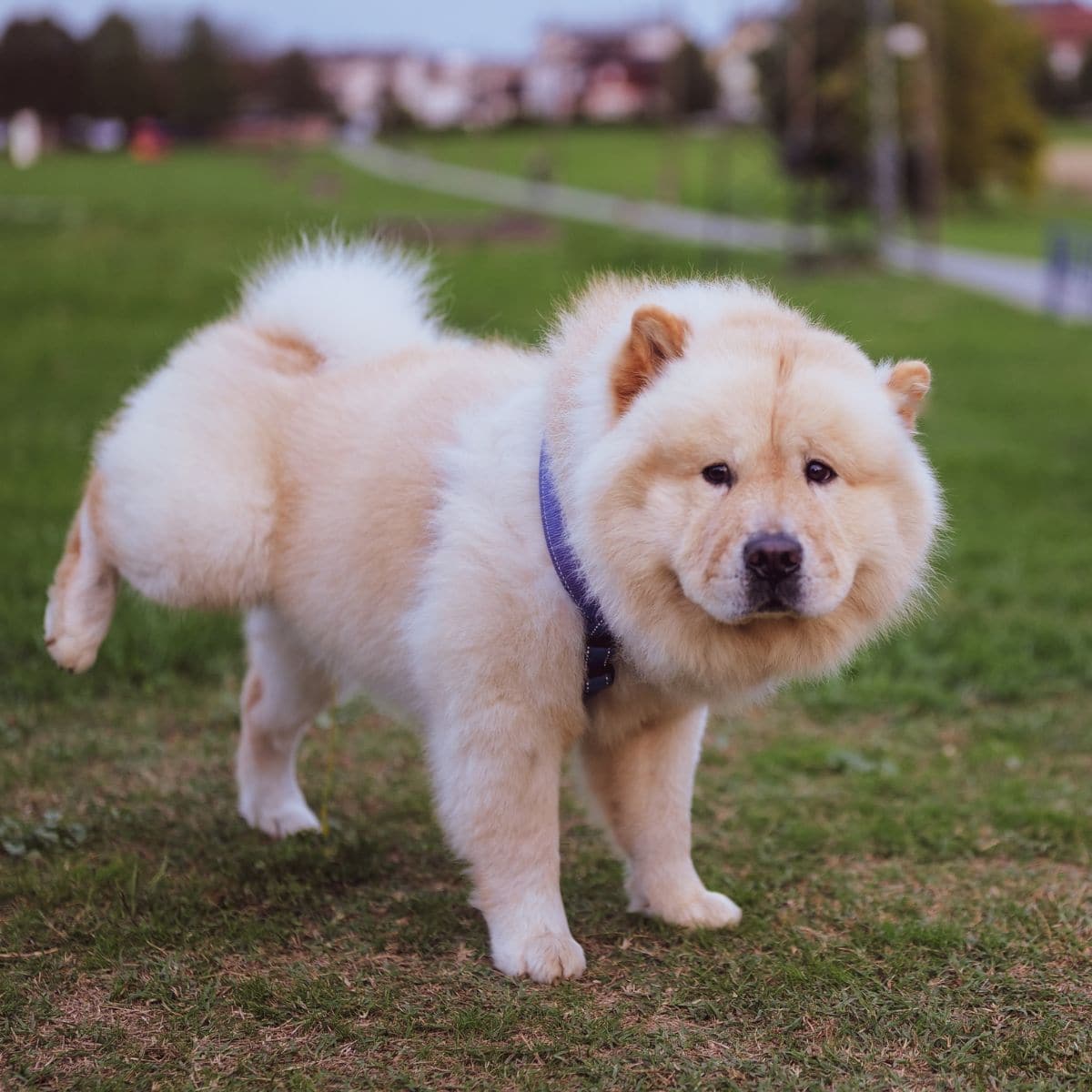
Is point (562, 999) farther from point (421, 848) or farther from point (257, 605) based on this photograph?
point (257, 605)

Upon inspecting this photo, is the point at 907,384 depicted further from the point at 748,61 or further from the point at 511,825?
the point at 748,61

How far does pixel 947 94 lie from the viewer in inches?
1515

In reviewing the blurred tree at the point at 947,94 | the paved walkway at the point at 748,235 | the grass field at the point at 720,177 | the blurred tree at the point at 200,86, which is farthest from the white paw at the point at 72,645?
the blurred tree at the point at 200,86

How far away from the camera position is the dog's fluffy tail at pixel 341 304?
3.98 m

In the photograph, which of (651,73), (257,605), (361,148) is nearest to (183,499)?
(257,605)

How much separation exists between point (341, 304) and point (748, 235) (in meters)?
24.1

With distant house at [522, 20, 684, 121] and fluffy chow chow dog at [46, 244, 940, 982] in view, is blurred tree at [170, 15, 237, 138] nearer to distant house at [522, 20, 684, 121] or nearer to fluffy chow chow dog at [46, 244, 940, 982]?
distant house at [522, 20, 684, 121]

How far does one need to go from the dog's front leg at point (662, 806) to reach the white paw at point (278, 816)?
3.32 ft

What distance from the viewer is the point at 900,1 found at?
3509 cm

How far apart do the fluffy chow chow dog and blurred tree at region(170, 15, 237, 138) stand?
83.8 metres

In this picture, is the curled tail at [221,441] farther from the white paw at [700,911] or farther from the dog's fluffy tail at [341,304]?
the white paw at [700,911]

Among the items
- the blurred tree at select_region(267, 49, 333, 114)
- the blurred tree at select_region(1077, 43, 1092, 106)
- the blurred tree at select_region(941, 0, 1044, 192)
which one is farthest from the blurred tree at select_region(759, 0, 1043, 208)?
the blurred tree at select_region(267, 49, 333, 114)

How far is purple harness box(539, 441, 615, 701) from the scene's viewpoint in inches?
119

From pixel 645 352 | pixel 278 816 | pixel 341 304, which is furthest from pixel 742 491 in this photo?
pixel 278 816
